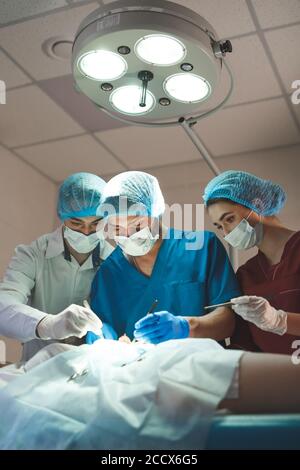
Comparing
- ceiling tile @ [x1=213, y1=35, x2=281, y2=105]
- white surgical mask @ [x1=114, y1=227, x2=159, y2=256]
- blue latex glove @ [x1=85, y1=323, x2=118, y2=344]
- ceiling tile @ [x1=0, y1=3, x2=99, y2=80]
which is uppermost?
ceiling tile @ [x1=0, y1=3, x2=99, y2=80]

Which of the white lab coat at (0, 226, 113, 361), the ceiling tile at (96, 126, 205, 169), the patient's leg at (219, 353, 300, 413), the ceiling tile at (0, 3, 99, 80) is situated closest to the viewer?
the patient's leg at (219, 353, 300, 413)

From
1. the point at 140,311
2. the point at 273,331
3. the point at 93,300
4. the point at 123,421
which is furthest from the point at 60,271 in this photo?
the point at 123,421

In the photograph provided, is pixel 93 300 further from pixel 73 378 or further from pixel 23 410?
pixel 23 410

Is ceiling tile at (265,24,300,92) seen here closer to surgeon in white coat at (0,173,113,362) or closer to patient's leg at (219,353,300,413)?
surgeon in white coat at (0,173,113,362)

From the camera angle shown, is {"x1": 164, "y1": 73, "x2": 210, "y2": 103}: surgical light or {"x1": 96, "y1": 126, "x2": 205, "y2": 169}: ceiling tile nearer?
{"x1": 164, "y1": 73, "x2": 210, "y2": 103}: surgical light

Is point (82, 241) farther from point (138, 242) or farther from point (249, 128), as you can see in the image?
point (249, 128)

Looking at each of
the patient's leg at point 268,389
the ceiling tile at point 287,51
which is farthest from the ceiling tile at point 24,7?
the patient's leg at point 268,389

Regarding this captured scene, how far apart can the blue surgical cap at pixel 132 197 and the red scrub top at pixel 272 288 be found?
39 cm

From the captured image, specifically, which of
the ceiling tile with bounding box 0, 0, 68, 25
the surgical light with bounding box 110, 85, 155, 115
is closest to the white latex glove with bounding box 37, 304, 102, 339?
the surgical light with bounding box 110, 85, 155, 115

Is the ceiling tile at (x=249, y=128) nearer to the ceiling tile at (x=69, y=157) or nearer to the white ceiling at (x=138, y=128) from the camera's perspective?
the white ceiling at (x=138, y=128)

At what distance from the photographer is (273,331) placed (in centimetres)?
181

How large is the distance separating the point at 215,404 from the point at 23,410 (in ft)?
1.61

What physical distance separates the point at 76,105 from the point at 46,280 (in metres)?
1.01

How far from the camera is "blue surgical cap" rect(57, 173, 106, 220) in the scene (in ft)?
7.01
